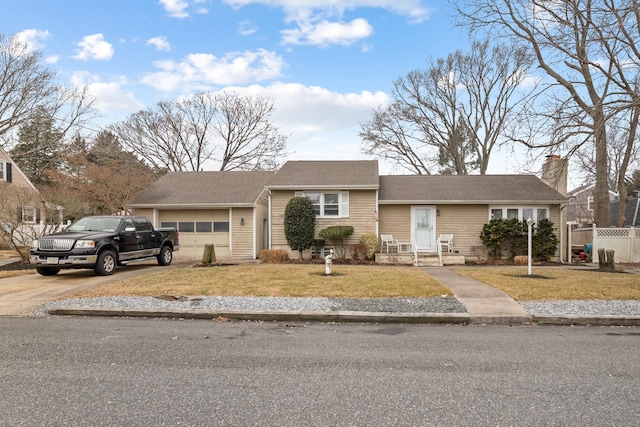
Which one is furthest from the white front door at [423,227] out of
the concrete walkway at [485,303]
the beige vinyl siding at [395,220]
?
the concrete walkway at [485,303]

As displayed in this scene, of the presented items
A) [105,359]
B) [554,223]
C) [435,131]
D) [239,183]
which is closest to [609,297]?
[105,359]

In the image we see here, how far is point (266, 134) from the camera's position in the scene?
1417 inches

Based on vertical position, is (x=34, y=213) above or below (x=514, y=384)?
above

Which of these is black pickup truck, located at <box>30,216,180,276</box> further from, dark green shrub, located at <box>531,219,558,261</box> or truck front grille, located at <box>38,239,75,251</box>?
dark green shrub, located at <box>531,219,558,261</box>

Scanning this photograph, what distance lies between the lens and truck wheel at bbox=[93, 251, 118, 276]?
39.5 ft

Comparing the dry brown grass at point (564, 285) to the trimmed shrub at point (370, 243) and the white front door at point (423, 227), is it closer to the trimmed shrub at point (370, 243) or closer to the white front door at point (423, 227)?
the trimmed shrub at point (370, 243)

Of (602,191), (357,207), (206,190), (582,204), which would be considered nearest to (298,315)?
(357,207)

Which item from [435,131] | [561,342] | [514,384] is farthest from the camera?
Result: [435,131]

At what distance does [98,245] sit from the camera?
39.5ft

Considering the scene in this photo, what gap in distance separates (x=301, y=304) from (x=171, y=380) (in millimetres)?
4097

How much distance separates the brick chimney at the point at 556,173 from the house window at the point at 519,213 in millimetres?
1247

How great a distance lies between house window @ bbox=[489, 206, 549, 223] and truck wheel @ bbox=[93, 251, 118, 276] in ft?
48.9

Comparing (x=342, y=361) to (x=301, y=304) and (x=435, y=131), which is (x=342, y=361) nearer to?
(x=301, y=304)

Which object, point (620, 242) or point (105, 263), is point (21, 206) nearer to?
point (105, 263)
